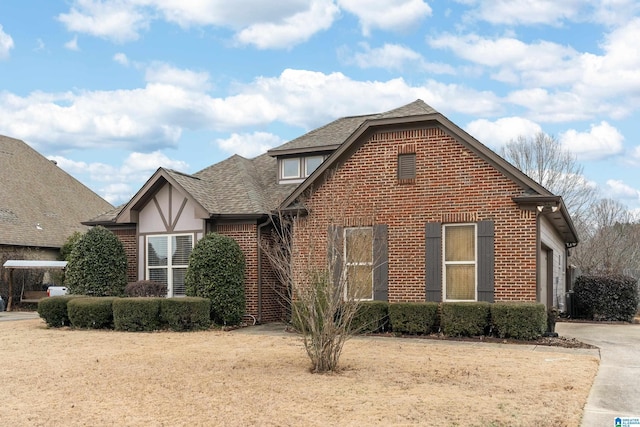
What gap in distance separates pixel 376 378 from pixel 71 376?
4.56 metres

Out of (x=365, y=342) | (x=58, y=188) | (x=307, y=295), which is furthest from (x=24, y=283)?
(x=307, y=295)

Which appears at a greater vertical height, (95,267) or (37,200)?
(37,200)

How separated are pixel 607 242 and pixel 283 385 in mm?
26225

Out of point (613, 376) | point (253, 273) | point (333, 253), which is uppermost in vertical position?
point (333, 253)

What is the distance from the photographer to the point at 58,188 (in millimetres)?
34094

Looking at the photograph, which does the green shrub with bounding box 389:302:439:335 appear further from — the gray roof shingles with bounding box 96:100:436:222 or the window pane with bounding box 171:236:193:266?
the window pane with bounding box 171:236:193:266

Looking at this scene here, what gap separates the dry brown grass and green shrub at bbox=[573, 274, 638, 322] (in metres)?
9.23

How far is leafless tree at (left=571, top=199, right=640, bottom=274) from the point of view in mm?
28938

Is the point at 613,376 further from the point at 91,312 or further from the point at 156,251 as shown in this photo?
the point at 156,251

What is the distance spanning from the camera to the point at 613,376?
939 centimetres

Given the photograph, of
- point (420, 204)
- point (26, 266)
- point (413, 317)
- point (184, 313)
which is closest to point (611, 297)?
point (420, 204)

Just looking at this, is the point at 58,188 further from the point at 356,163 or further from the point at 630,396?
the point at 630,396

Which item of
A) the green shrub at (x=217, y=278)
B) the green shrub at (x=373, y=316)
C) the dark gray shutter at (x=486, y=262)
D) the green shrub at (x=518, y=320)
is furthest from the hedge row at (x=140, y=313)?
the green shrub at (x=518, y=320)

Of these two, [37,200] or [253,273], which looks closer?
[253,273]
